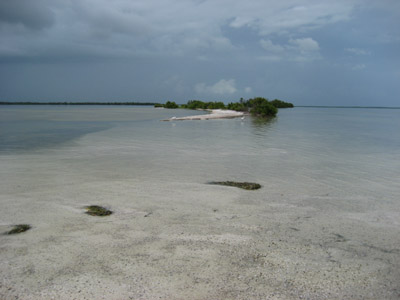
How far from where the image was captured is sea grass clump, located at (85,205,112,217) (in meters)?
7.32

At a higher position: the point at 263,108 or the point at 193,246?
the point at 263,108

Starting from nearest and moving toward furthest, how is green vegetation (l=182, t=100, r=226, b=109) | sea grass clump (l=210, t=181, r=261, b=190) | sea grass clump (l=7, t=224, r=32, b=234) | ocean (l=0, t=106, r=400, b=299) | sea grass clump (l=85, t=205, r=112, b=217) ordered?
ocean (l=0, t=106, r=400, b=299) < sea grass clump (l=7, t=224, r=32, b=234) < sea grass clump (l=85, t=205, r=112, b=217) < sea grass clump (l=210, t=181, r=261, b=190) < green vegetation (l=182, t=100, r=226, b=109)

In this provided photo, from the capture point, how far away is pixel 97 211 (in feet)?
24.7

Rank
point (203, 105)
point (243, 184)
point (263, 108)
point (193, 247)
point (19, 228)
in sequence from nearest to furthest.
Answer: point (193, 247)
point (19, 228)
point (243, 184)
point (263, 108)
point (203, 105)

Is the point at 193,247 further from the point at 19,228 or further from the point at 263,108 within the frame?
the point at 263,108

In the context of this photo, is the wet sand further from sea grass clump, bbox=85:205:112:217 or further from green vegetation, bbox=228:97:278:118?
green vegetation, bbox=228:97:278:118

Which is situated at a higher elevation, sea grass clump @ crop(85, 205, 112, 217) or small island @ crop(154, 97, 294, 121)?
small island @ crop(154, 97, 294, 121)

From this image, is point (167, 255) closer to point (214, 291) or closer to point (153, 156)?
point (214, 291)

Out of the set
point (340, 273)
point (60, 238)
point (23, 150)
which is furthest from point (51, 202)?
point (23, 150)

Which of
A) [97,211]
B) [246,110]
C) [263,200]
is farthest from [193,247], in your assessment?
[246,110]

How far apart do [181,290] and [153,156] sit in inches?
487

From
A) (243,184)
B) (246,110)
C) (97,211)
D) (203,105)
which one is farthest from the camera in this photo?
(203,105)

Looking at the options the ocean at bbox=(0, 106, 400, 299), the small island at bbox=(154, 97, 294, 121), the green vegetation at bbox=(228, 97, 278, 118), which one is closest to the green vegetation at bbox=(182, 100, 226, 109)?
the small island at bbox=(154, 97, 294, 121)

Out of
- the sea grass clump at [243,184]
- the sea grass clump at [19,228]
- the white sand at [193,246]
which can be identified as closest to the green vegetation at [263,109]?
the sea grass clump at [243,184]
